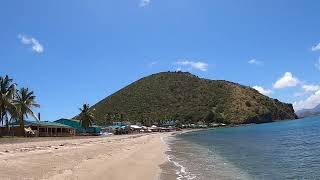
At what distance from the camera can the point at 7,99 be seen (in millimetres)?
68500

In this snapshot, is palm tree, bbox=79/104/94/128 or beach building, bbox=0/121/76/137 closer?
beach building, bbox=0/121/76/137

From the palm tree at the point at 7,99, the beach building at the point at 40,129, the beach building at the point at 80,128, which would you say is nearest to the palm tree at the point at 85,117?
the beach building at the point at 80,128

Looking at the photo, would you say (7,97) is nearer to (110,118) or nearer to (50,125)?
(50,125)

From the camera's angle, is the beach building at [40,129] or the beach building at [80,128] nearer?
the beach building at [40,129]

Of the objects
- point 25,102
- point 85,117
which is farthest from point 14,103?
point 85,117

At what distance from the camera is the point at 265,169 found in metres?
24.4

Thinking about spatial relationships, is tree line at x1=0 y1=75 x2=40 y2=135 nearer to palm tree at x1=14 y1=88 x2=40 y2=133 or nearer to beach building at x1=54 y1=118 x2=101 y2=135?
palm tree at x1=14 y1=88 x2=40 y2=133

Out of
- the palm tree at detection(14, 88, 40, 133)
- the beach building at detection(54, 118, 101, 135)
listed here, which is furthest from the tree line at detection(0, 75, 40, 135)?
the beach building at detection(54, 118, 101, 135)

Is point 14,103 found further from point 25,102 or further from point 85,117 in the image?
point 85,117

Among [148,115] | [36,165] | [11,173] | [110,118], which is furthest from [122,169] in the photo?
[148,115]

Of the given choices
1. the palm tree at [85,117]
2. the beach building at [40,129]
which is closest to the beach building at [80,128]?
the palm tree at [85,117]

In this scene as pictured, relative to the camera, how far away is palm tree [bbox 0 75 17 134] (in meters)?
68.5

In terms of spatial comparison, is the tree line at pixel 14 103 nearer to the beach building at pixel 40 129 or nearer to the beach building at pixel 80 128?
the beach building at pixel 40 129

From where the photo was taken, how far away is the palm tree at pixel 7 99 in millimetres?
68500
